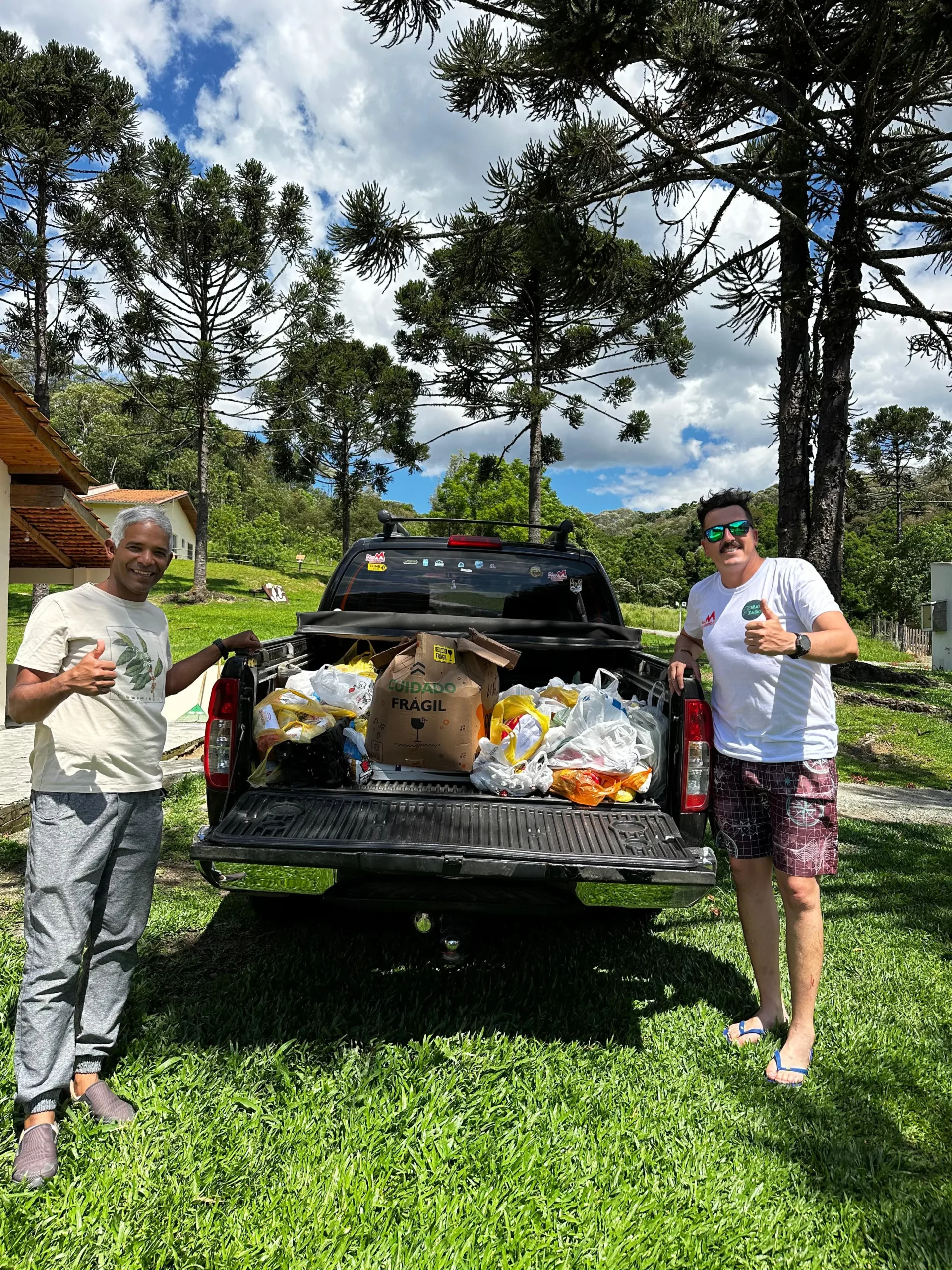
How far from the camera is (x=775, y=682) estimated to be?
8.98 feet

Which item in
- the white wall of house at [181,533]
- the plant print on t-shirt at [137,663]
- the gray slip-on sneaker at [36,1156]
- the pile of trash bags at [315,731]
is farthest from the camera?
the white wall of house at [181,533]

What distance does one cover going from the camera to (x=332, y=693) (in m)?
3.35

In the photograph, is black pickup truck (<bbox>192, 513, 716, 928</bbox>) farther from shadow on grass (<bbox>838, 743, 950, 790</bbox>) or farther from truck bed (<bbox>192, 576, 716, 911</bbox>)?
shadow on grass (<bbox>838, 743, 950, 790</bbox>)

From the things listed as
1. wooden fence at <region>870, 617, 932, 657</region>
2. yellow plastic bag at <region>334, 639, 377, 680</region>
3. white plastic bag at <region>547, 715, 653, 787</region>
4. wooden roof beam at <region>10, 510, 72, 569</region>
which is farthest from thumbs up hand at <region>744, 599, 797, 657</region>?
wooden fence at <region>870, 617, 932, 657</region>

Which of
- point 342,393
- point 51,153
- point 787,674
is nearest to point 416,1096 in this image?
point 787,674

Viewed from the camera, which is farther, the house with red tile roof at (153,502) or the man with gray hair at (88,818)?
the house with red tile roof at (153,502)

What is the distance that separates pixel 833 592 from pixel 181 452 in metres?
43.4

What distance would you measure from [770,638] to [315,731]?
1.65m

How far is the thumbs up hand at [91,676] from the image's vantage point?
212 centimetres

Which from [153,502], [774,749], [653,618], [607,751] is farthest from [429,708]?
[153,502]

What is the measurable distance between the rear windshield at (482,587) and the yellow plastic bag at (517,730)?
132cm

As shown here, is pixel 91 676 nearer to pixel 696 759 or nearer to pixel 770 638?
pixel 696 759

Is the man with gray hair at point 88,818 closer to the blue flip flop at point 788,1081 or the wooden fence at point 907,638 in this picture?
the blue flip flop at point 788,1081

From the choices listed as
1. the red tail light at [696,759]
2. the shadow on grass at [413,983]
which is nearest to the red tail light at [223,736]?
the shadow on grass at [413,983]
